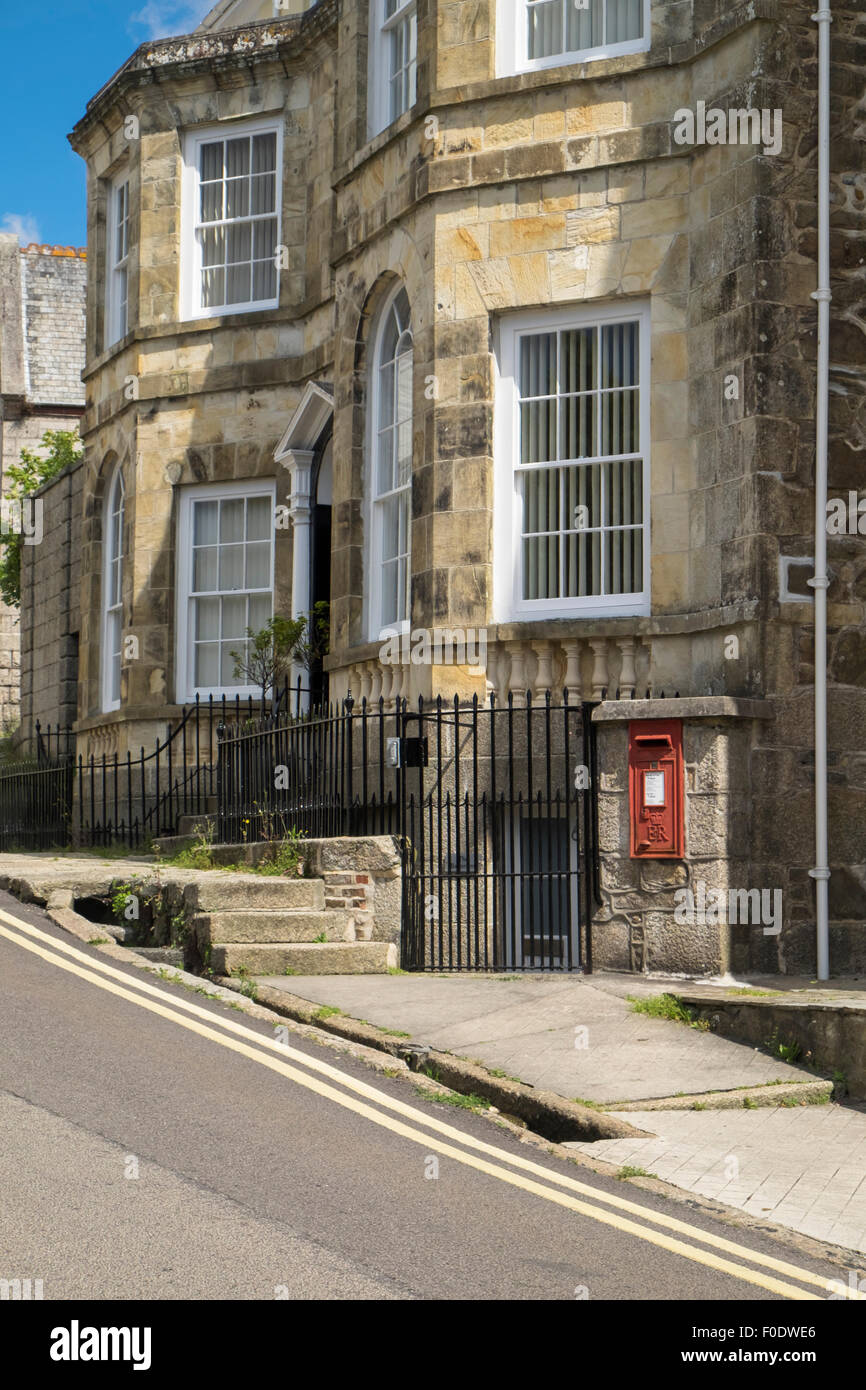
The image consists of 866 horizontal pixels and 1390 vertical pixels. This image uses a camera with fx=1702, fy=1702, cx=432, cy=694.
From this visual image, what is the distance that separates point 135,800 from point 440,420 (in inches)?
294

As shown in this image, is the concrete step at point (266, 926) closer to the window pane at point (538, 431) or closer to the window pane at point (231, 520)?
the window pane at point (538, 431)

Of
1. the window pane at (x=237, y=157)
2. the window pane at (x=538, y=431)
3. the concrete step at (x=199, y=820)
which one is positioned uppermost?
the window pane at (x=237, y=157)

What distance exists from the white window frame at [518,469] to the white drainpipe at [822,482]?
4.86 ft

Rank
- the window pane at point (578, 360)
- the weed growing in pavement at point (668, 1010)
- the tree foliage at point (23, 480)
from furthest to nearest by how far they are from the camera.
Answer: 1. the tree foliage at point (23, 480)
2. the window pane at point (578, 360)
3. the weed growing in pavement at point (668, 1010)

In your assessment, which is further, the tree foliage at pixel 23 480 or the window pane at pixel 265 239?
the tree foliage at pixel 23 480

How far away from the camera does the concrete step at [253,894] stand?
12.0 metres

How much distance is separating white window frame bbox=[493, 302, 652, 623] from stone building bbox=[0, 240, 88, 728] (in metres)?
20.3

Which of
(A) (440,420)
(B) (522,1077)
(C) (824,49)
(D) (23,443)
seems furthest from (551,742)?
(D) (23,443)

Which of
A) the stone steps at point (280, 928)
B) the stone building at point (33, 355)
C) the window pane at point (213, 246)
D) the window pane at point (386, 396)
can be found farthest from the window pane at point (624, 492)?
the stone building at point (33, 355)

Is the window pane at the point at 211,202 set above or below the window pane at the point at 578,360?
above

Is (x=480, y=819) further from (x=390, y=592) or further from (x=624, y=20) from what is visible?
(x=624, y=20)

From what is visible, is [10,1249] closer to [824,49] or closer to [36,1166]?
[36,1166]

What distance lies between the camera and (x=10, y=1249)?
5645 millimetres

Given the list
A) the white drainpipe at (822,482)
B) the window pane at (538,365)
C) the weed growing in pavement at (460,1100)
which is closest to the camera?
the weed growing in pavement at (460,1100)
